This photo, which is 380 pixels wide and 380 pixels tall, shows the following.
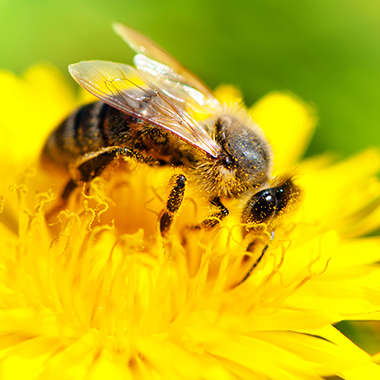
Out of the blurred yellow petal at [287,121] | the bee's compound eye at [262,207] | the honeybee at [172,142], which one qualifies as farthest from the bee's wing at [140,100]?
the blurred yellow petal at [287,121]

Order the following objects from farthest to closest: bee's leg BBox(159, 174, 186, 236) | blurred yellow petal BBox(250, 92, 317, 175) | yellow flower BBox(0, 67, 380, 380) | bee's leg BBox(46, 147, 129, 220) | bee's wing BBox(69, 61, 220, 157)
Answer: blurred yellow petal BBox(250, 92, 317, 175), bee's leg BBox(46, 147, 129, 220), bee's leg BBox(159, 174, 186, 236), bee's wing BBox(69, 61, 220, 157), yellow flower BBox(0, 67, 380, 380)

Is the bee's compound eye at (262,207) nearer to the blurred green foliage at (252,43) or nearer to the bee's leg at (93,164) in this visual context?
the bee's leg at (93,164)

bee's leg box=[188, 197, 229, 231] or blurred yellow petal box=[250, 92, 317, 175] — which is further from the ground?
blurred yellow petal box=[250, 92, 317, 175]

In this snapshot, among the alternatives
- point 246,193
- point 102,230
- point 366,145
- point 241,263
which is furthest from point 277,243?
point 366,145

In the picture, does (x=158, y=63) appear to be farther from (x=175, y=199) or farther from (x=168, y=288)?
(x=168, y=288)

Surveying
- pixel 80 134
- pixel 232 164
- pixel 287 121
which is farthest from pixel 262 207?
Result: pixel 287 121

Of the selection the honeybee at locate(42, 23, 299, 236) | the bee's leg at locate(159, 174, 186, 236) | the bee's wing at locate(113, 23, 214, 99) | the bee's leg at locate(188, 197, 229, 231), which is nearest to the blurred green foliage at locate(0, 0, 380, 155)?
the bee's wing at locate(113, 23, 214, 99)

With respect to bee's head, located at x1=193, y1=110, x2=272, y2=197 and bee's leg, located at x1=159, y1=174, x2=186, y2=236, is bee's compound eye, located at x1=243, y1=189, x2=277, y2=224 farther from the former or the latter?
bee's leg, located at x1=159, y1=174, x2=186, y2=236
